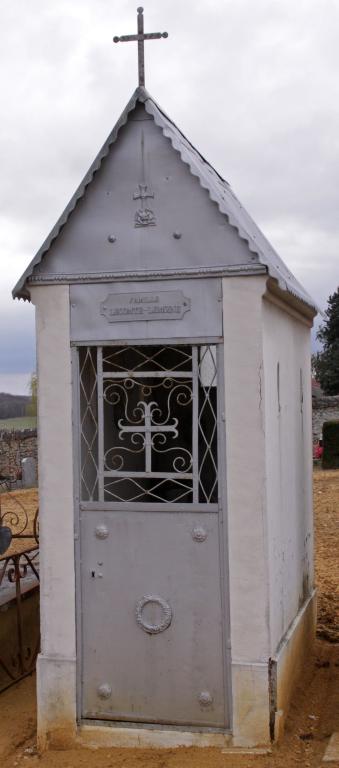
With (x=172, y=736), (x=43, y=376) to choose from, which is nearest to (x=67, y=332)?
(x=43, y=376)

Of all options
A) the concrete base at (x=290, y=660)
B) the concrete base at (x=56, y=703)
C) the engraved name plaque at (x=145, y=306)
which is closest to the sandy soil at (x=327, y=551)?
the concrete base at (x=290, y=660)

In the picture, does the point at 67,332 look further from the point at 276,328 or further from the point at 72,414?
the point at 276,328

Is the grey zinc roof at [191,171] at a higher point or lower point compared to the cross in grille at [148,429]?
higher

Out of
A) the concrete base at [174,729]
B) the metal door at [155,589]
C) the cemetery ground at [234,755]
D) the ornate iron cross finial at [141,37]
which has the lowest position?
the cemetery ground at [234,755]

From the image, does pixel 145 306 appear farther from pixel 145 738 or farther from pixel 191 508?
pixel 145 738

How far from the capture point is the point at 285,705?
6.07 meters

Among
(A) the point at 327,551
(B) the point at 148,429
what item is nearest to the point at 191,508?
(B) the point at 148,429

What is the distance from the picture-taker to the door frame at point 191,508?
5.65 meters

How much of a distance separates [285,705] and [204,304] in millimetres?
2731

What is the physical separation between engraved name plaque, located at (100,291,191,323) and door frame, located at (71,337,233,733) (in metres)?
0.15

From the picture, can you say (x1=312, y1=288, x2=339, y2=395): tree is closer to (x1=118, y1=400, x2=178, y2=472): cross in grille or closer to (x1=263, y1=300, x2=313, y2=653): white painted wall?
(x1=263, y1=300, x2=313, y2=653): white painted wall

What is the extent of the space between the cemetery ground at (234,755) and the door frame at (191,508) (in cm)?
20

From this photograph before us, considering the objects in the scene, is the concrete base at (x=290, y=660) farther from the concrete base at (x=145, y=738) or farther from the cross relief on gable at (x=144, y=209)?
the cross relief on gable at (x=144, y=209)

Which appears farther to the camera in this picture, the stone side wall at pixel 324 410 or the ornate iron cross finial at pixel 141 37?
the stone side wall at pixel 324 410
